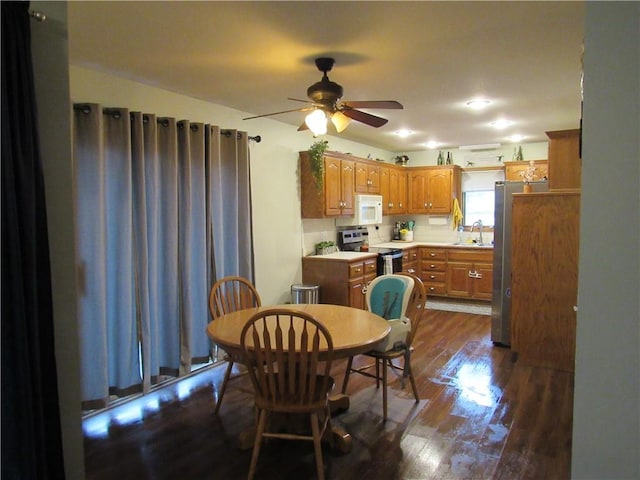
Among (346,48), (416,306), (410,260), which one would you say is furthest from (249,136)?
(410,260)

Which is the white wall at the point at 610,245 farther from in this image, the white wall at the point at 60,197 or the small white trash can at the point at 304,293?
the small white trash can at the point at 304,293

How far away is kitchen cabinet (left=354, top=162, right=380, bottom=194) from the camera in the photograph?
18.2 feet

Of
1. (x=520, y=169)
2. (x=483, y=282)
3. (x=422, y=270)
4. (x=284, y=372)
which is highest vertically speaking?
(x=520, y=169)

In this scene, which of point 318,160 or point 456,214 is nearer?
point 318,160

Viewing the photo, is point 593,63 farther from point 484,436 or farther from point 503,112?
point 503,112

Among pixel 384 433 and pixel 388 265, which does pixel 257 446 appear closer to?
pixel 384 433

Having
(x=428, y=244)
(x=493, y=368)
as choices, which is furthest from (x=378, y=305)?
(x=428, y=244)

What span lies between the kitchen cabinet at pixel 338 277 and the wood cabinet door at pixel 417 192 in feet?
7.41

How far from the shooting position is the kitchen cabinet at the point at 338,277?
4.71 metres

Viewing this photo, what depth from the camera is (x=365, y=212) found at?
18.7 feet

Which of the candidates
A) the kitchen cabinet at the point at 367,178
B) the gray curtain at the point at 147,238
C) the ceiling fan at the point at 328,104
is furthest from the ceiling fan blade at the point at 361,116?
the kitchen cabinet at the point at 367,178

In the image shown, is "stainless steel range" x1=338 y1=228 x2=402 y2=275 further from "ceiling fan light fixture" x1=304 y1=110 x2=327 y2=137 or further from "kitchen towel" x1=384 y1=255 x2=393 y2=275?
"ceiling fan light fixture" x1=304 y1=110 x2=327 y2=137

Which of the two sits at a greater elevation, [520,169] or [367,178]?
[520,169]

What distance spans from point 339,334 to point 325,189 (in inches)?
106
